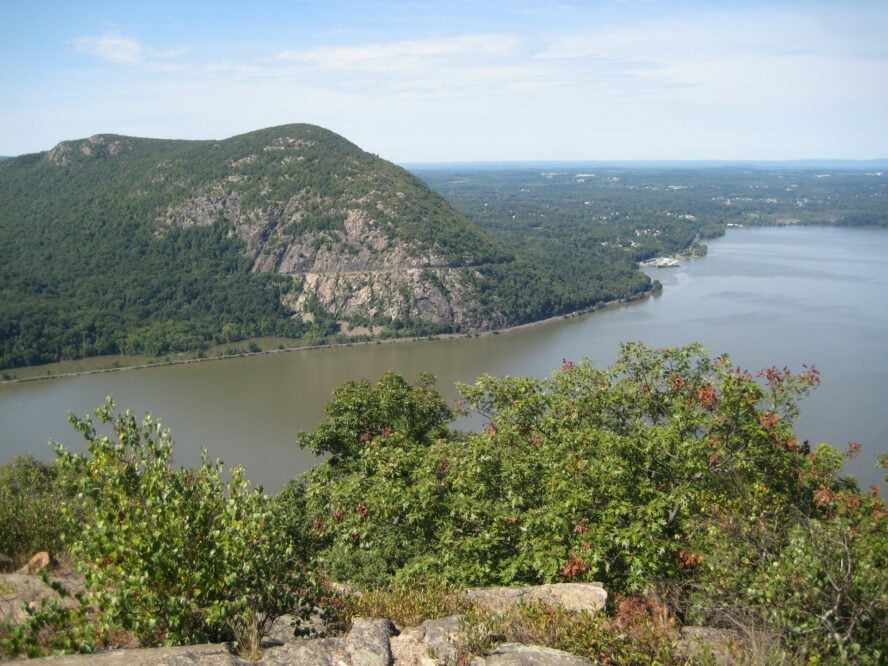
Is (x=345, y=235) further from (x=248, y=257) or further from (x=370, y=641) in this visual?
(x=370, y=641)

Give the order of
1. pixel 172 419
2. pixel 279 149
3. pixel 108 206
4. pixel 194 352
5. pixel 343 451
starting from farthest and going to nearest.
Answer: pixel 279 149 → pixel 108 206 → pixel 194 352 → pixel 172 419 → pixel 343 451

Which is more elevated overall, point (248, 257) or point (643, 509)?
point (248, 257)

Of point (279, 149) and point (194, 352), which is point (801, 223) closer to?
point (279, 149)

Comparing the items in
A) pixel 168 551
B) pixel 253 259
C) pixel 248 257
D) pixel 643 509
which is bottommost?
pixel 643 509

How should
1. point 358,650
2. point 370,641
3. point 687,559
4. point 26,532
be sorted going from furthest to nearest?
1. point 26,532
2. point 687,559
3. point 370,641
4. point 358,650

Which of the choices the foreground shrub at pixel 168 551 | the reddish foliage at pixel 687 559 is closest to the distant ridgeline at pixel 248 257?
the foreground shrub at pixel 168 551

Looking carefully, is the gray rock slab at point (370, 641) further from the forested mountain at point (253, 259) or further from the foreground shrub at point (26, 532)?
the forested mountain at point (253, 259)

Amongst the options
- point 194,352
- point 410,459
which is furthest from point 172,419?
point 410,459

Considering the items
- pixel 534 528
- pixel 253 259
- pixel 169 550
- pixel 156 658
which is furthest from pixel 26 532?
pixel 253 259
